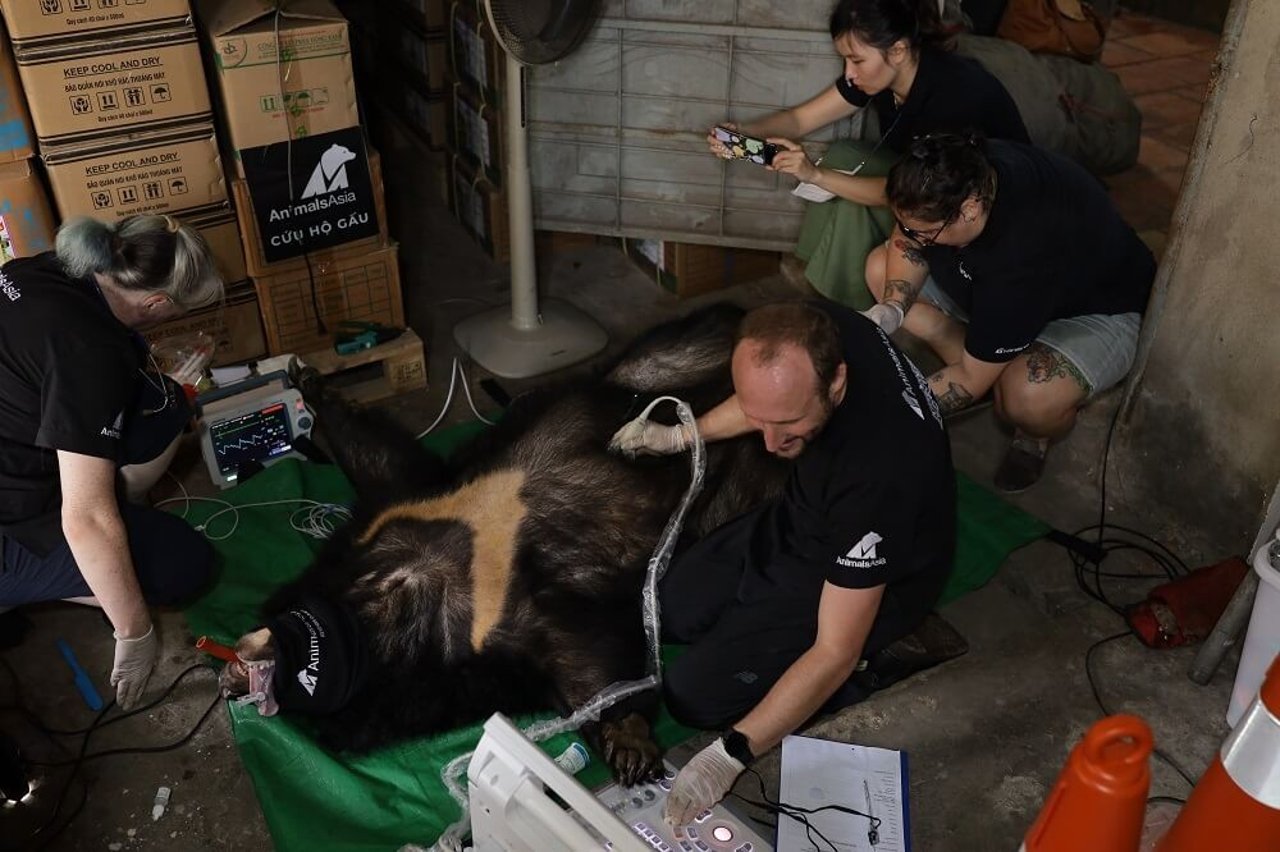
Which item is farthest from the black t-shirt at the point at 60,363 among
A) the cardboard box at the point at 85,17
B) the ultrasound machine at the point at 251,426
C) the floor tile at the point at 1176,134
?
the floor tile at the point at 1176,134

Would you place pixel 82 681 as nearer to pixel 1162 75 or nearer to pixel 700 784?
pixel 700 784

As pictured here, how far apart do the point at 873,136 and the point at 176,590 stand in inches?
101

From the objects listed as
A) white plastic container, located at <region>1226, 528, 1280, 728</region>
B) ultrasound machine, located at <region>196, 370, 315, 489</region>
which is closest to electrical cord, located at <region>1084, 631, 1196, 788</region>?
white plastic container, located at <region>1226, 528, 1280, 728</region>

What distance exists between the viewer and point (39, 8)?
3.10 metres

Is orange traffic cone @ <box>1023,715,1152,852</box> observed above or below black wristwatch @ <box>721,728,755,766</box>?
above

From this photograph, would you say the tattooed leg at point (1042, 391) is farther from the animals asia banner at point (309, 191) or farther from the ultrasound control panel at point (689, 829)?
the animals asia banner at point (309, 191)

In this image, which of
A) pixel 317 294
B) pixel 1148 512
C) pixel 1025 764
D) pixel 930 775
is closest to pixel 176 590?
pixel 317 294

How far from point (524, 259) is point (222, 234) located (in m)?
0.99

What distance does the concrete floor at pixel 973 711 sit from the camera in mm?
2596

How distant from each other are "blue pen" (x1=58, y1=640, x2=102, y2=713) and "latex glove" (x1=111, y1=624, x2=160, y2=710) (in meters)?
0.05

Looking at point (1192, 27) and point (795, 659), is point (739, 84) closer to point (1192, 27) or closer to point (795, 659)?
point (795, 659)

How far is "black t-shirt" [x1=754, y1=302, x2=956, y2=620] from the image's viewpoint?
2.21 m

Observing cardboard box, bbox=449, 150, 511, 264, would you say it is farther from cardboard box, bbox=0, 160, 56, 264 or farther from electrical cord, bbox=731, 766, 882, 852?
electrical cord, bbox=731, 766, 882, 852

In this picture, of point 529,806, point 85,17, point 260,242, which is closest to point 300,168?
point 260,242
